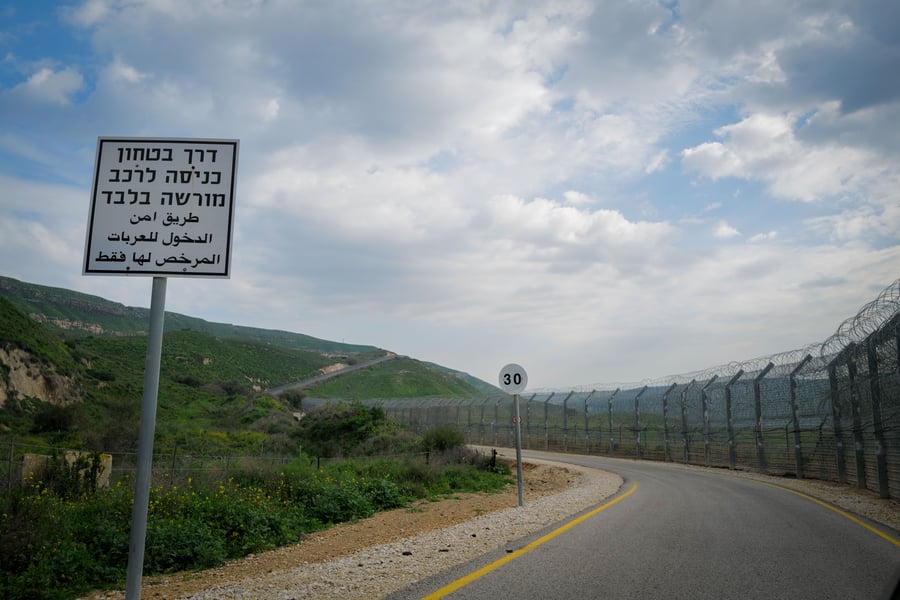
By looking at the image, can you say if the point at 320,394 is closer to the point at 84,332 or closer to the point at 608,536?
the point at 84,332

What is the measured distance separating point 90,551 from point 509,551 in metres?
5.51

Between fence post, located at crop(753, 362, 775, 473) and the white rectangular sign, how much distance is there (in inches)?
940

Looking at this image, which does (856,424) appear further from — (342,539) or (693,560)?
(342,539)

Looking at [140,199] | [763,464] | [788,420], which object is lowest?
[763,464]

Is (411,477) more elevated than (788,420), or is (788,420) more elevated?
(788,420)

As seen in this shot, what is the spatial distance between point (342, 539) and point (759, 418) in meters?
19.3

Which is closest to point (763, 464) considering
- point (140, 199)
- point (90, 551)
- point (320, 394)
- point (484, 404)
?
point (90, 551)

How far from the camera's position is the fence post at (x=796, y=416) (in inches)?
819

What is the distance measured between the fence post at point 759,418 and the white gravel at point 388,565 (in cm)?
1545

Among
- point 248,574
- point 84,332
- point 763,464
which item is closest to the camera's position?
point 248,574

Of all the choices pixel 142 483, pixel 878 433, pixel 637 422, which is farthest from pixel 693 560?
pixel 637 422

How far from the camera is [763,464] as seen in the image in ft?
77.6

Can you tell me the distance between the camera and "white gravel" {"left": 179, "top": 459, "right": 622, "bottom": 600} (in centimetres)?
622

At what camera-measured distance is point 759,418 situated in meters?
23.8
